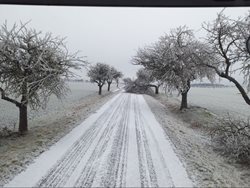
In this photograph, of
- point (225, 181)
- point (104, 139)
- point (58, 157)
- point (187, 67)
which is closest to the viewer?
point (225, 181)

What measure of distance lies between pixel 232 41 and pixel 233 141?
5.28 m

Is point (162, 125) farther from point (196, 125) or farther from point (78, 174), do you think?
point (78, 174)

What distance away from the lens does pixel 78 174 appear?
7801 mm

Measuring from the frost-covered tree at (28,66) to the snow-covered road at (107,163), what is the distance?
289 cm

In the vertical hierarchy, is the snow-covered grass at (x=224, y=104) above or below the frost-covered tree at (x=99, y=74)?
below

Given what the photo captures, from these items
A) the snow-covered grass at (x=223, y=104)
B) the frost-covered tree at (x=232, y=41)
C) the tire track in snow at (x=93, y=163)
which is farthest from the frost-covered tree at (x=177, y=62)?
the tire track in snow at (x=93, y=163)

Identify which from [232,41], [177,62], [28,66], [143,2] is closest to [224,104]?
[177,62]

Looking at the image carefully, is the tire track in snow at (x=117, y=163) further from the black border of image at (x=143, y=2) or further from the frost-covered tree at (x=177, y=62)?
the frost-covered tree at (x=177, y=62)

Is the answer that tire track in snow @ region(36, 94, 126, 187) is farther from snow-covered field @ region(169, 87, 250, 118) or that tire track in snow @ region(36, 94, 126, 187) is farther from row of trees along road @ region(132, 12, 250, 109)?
snow-covered field @ region(169, 87, 250, 118)

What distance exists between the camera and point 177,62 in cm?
2414

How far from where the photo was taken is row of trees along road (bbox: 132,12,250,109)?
42.0 feet

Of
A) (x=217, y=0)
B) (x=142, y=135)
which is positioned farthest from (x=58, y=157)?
Result: (x=217, y=0)

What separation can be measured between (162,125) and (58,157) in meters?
8.66

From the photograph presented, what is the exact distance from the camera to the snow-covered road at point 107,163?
288 inches
